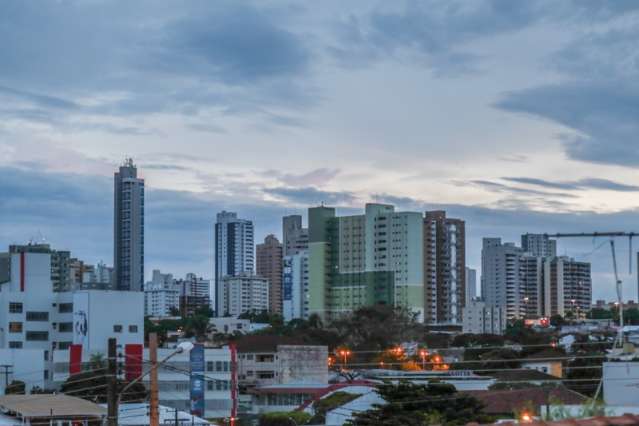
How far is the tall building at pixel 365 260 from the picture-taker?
19300 centimetres

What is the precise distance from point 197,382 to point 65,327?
23821mm

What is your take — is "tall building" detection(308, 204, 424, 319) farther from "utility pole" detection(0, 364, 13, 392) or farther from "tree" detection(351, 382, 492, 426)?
"tree" detection(351, 382, 492, 426)

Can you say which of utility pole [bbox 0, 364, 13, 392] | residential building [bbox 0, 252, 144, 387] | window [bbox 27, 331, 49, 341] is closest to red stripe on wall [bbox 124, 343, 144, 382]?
residential building [bbox 0, 252, 144, 387]

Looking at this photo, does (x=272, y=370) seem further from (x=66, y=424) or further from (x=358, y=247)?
(x=358, y=247)

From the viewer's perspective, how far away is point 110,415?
27.2 metres

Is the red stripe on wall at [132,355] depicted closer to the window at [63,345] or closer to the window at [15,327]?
the window at [63,345]

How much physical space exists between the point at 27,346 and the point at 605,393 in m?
62.4

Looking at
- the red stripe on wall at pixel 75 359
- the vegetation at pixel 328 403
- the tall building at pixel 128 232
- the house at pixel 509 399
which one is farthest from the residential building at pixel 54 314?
the tall building at pixel 128 232

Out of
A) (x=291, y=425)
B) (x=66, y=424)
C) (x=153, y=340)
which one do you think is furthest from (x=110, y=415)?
(x=291, y=425)

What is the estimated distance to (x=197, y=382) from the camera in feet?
244

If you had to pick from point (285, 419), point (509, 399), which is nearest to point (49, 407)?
point (285, 419)

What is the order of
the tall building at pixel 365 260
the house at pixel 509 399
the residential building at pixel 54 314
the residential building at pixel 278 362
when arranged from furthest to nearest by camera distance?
1. the tall building at pixel 365 260
2. the residential building at pixel 278 362
3. the residential building at pixel 54 314
4. the house at pixel 509 399

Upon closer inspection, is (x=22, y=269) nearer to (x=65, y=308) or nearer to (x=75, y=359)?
(x=65, y=308)

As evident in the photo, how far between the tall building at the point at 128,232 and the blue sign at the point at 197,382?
98.3 m
